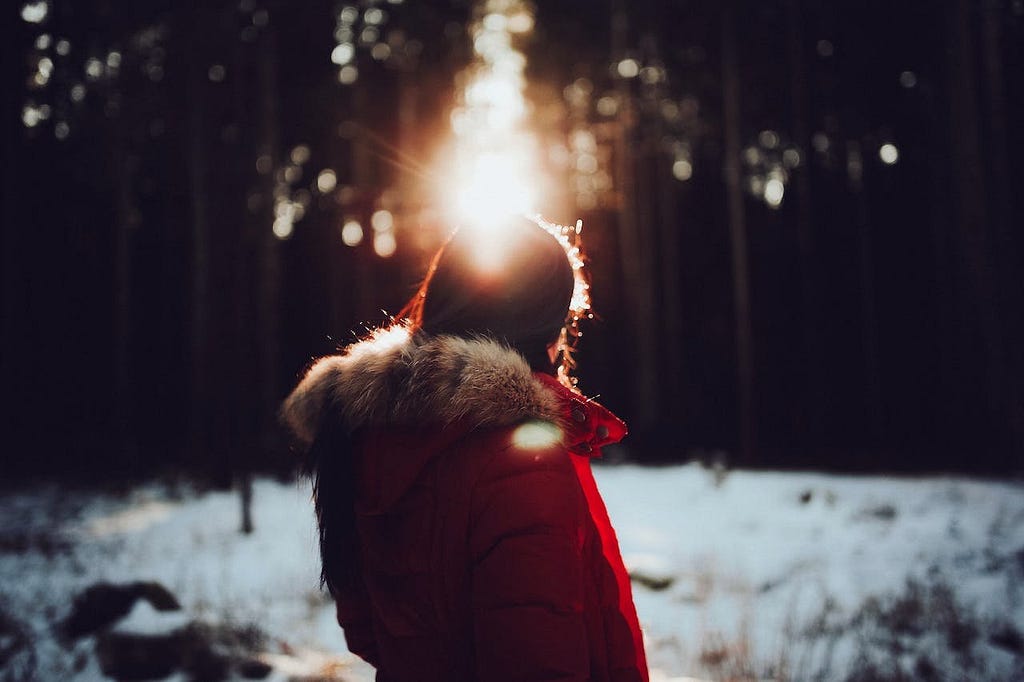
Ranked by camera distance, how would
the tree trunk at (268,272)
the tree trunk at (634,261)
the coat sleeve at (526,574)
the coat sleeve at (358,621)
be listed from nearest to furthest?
the coat sleeve at (526,574)
the coat sleeve at (358,621)
the tree trunk at (268,272)
the tree trunk at (634,261)

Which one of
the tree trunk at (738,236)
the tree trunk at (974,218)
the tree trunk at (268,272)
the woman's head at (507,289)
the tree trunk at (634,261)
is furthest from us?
the tree trunk at (634,261)

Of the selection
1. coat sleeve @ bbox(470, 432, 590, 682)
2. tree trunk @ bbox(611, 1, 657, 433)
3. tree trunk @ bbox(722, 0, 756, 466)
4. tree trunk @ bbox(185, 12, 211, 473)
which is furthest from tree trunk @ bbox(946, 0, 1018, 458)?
tree trunk @ bbox(185, 12, 211, 473)

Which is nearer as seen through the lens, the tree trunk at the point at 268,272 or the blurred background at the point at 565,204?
the blurred background at the point at 565,204

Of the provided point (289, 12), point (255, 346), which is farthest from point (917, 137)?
point (255, 346)

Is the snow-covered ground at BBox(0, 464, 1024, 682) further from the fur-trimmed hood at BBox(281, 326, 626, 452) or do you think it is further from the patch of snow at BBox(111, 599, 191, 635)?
the fur-trimmed hood at BBox(281, 326, 626, 452)

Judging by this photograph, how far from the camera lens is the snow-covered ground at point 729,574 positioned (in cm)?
431

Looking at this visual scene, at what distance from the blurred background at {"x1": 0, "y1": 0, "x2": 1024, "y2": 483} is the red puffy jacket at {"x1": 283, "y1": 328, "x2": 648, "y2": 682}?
8.75 m

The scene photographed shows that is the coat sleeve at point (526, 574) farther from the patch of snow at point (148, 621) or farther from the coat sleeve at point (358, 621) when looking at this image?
the patch of snow at point (148, 621)

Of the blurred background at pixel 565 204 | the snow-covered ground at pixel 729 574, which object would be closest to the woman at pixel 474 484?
the snow-covered ground at pixel 729 574

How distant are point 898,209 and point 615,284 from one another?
655cm

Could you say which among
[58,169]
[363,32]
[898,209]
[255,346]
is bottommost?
[255,346]

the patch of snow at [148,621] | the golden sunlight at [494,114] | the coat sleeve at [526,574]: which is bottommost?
the patch of snow at [148,621]

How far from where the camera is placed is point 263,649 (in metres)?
4.38

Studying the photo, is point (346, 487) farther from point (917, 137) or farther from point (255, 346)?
point (917, 137)
